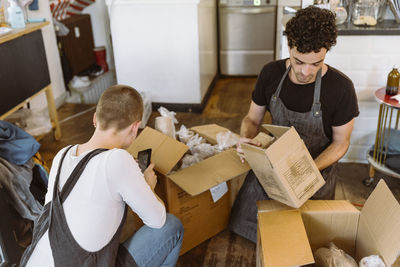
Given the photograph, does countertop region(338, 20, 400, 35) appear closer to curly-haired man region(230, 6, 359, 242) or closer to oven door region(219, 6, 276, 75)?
curly-haired man region(230, 6, 359, 242)

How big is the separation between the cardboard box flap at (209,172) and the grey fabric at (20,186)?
766mm

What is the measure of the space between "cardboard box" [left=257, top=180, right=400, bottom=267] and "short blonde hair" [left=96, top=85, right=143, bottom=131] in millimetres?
637

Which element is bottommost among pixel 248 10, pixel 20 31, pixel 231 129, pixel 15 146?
Result: pixel 231 129

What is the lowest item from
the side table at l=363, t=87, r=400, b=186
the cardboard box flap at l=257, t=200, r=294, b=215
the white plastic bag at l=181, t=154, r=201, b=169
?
the side table at l=363, t=87, r=400, b=186

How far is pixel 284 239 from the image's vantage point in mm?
1443

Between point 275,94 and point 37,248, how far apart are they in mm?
1230

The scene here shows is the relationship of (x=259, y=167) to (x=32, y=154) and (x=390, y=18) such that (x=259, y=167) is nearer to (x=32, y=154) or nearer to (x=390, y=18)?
(x=32, y=154)

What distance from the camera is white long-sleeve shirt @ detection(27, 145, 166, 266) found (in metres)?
1.24

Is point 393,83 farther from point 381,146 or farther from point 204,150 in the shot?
point 204,150

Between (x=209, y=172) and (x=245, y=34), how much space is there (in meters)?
3.16

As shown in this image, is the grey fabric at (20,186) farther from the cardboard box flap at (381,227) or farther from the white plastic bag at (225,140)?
the cardboard box flap at (381,227)

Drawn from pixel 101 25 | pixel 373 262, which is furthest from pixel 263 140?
pixel 101 25

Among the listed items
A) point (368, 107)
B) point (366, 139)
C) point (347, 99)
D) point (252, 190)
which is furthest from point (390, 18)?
point (252, 190)

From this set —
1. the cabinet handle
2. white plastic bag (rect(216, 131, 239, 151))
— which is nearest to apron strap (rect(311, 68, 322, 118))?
white plastic bag (rect(216, 131, 239, 151))
